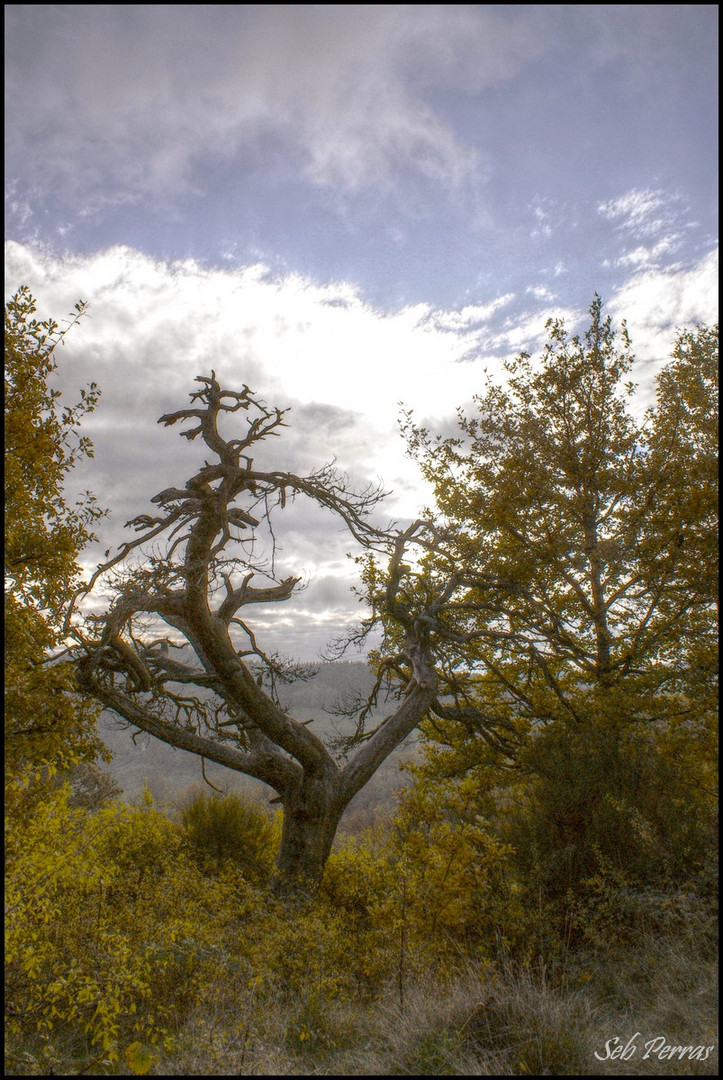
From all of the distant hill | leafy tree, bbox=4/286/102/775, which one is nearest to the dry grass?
leafy tree, bbox=4/286/102/775

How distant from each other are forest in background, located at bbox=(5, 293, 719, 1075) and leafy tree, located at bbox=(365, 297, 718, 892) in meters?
0.05

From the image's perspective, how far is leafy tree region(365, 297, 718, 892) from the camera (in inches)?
250

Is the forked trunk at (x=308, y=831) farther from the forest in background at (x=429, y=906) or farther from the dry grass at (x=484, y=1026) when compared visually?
the dry grass at (x=484, y=1026)

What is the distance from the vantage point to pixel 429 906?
19.8 ft

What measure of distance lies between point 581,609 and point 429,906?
5.38 metres

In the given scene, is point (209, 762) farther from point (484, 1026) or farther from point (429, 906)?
point (484, 1026)

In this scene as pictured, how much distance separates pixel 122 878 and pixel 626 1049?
8.53 meters

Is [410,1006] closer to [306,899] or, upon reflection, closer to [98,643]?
[306,899]

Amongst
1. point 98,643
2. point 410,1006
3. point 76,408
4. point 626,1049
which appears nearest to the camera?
point 626,1049

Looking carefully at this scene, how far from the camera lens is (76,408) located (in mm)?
5207

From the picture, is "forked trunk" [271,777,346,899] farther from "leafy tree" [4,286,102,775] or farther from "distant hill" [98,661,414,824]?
"distant hill" [98,661,414,824]

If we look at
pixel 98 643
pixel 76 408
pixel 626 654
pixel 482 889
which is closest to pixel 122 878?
pixel 98 643

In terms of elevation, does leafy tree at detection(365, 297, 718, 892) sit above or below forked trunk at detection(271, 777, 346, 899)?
above

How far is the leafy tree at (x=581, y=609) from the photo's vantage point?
20.8 feet
